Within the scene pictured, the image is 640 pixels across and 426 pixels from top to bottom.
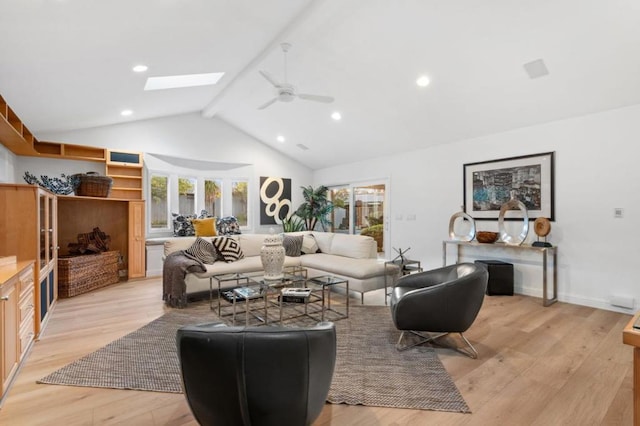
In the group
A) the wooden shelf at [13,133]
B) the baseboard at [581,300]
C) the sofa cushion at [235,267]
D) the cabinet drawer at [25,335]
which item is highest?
the wooden shelf at [13,133]

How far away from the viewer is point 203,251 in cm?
474

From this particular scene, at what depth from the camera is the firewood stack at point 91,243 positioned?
208 inches

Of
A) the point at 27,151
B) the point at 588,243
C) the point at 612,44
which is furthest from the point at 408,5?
the point at 27,151

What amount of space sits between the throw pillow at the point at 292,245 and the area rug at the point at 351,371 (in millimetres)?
2442

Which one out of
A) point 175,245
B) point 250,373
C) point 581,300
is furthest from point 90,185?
point 581,300

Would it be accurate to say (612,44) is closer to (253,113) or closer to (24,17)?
(24,17)

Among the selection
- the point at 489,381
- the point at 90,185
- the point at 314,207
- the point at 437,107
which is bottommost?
the point at 489,381

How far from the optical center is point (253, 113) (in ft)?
21.9

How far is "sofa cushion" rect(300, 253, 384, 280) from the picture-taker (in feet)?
14.5

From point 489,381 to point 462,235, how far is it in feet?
11.6

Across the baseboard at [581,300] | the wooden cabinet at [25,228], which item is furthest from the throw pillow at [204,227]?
the baseboard at [581,300]

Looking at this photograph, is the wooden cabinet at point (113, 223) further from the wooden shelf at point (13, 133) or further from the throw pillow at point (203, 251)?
the throw pillow at point (203, 251)

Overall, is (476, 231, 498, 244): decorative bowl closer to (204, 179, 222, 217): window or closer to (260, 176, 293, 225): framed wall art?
(260, 176, 293, 225): framed wall art

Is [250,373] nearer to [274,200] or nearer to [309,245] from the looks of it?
[309,245]
